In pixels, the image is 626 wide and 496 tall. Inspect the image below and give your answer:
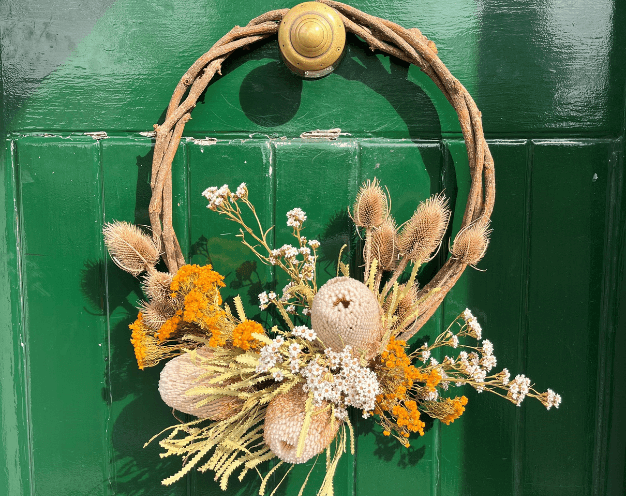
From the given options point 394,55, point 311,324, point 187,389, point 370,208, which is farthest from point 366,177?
point 187,389

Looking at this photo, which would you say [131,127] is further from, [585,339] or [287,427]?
[585,339]

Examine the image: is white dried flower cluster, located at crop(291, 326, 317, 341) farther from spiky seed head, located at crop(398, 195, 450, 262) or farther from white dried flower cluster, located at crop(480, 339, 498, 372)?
white dried flower cluster, located at crop(480, 339, 498, 372)

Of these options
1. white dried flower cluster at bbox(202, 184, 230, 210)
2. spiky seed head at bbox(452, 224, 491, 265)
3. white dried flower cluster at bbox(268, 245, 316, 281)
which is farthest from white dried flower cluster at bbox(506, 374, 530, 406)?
white dried flower cluster at bbox(202, 184, 230, 210)

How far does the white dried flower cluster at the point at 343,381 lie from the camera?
2.98ft

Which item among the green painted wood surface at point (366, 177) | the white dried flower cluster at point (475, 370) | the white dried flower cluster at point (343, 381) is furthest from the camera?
the green painted wood surface at point (366, 177)

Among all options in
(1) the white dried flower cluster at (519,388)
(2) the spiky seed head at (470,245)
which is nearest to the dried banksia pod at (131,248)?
(2) the spiky seed head at (470,245)

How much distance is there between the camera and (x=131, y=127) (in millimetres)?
1210

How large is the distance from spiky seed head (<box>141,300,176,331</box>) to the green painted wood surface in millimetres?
159

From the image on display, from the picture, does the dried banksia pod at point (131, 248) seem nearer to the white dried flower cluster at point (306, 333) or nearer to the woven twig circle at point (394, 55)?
the woven twig circle at point (394, 55)

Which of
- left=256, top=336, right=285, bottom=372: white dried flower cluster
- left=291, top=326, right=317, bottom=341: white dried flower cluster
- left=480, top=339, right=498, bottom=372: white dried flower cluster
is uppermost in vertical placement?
left=291, top=326, right=317, bottom=341: white dried flower cluster

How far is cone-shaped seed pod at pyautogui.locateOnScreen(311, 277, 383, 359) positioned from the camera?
0.92 metres

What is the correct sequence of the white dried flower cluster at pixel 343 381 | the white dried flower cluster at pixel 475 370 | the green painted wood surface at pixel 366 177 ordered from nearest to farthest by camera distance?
the white dried flower cluster at pixel 343 381 < the white dried flower cluster at pixel 475 370 < the green painted wood surface at pixel 366 177

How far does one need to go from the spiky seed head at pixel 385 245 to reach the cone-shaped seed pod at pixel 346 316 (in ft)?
0.48

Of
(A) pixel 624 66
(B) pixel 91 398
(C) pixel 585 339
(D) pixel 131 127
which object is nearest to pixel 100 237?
(D) pixel 131 127
